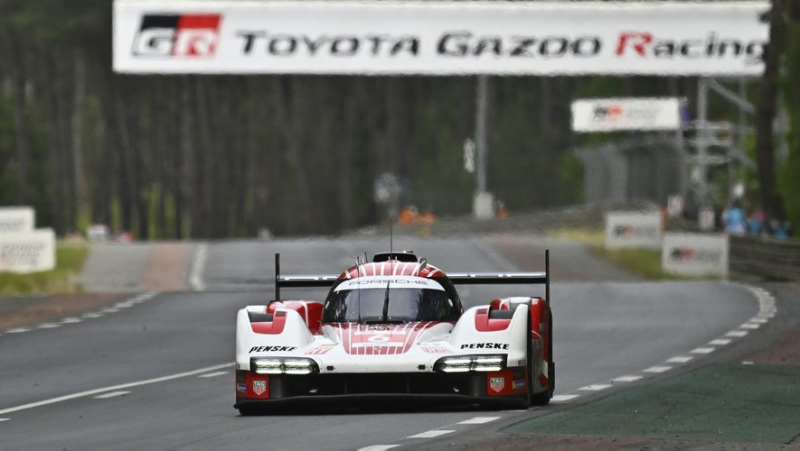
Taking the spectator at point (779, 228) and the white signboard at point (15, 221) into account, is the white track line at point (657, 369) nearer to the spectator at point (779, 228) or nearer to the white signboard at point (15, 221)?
the white signboard at point (15, 221)

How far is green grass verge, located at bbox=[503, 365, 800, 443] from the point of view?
14117mm

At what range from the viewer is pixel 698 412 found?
15.9m

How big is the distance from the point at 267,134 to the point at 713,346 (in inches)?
4282

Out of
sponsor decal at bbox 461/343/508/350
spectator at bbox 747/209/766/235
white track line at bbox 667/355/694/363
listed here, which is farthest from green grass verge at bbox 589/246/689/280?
sponsor decal at bbox 461/343/508/350

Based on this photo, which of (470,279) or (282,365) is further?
(470,279)

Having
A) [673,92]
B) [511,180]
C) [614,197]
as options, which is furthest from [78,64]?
[614,197]

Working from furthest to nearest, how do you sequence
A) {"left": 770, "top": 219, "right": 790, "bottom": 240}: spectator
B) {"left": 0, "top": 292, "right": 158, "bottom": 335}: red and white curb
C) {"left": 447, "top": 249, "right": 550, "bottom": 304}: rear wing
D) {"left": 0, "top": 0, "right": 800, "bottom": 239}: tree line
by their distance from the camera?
1. {"left": 0, "top": 0, "right": 800, "bottom": 239}: tree line
2. {"left": 770, "top": 219, "right": 790, "bottom": 240}: spectator
3. {"left": 0, "top": 292, "right": 158, "bottom": 335}: red and white curb
4. {"left": 447, "top": 249, "right": 550, "bottom": 304}: rear wing

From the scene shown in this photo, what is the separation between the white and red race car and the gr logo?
49148 mm

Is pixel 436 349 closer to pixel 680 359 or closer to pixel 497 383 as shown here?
pixel 497 383

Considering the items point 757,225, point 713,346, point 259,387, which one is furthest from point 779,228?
point 259,387

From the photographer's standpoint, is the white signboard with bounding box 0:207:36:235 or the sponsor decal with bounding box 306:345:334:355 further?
the white signboard with bounding box 0:207:36:235

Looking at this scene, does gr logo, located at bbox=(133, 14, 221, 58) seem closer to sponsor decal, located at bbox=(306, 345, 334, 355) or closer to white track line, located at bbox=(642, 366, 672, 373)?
white track line, located at bbox=(642, 366, 672, 373)

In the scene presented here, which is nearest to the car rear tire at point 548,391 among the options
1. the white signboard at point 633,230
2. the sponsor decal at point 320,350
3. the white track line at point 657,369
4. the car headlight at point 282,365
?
A: the sponsor decal at point 320,350

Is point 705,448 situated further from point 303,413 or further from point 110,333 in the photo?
point 110,333
